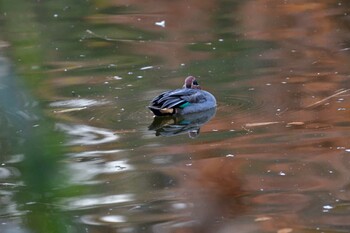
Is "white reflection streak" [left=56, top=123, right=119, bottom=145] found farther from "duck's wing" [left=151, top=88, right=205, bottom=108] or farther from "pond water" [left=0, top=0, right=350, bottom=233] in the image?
"duck's wing" [left=151, top=88, right=205, bottom=108]

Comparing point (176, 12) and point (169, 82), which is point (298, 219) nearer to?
point (169, 82)

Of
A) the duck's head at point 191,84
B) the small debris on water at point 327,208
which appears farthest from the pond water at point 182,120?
the duck's head at point 191,84

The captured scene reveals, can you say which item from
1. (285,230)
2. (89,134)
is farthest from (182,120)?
(285,230)

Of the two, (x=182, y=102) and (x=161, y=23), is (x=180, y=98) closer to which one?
(x=182, y=102)

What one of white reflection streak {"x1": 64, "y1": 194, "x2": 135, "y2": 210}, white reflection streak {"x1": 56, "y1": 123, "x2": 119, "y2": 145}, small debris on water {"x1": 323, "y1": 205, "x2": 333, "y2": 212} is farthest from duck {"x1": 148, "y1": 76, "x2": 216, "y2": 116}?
small debris on water {"x1": 323, "y1": 205, "x2": 333, "y2": 212}

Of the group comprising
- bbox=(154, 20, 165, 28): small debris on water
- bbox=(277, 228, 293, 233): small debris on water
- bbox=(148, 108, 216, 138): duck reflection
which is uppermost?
bbox=(154, 20, 165, 28): small debris on water

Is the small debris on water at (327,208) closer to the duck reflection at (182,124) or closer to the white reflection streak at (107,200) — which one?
the white reflection streak at (107,200)

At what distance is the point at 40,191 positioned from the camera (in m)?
1.20

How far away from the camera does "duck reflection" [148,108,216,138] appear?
249 inches

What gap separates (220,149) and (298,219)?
1397mm

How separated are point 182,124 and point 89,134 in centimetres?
76

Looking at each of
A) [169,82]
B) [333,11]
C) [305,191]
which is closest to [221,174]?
[305,191]

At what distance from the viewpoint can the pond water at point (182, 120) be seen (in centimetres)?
177

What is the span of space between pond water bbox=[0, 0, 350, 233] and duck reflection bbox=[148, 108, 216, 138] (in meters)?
0.02
